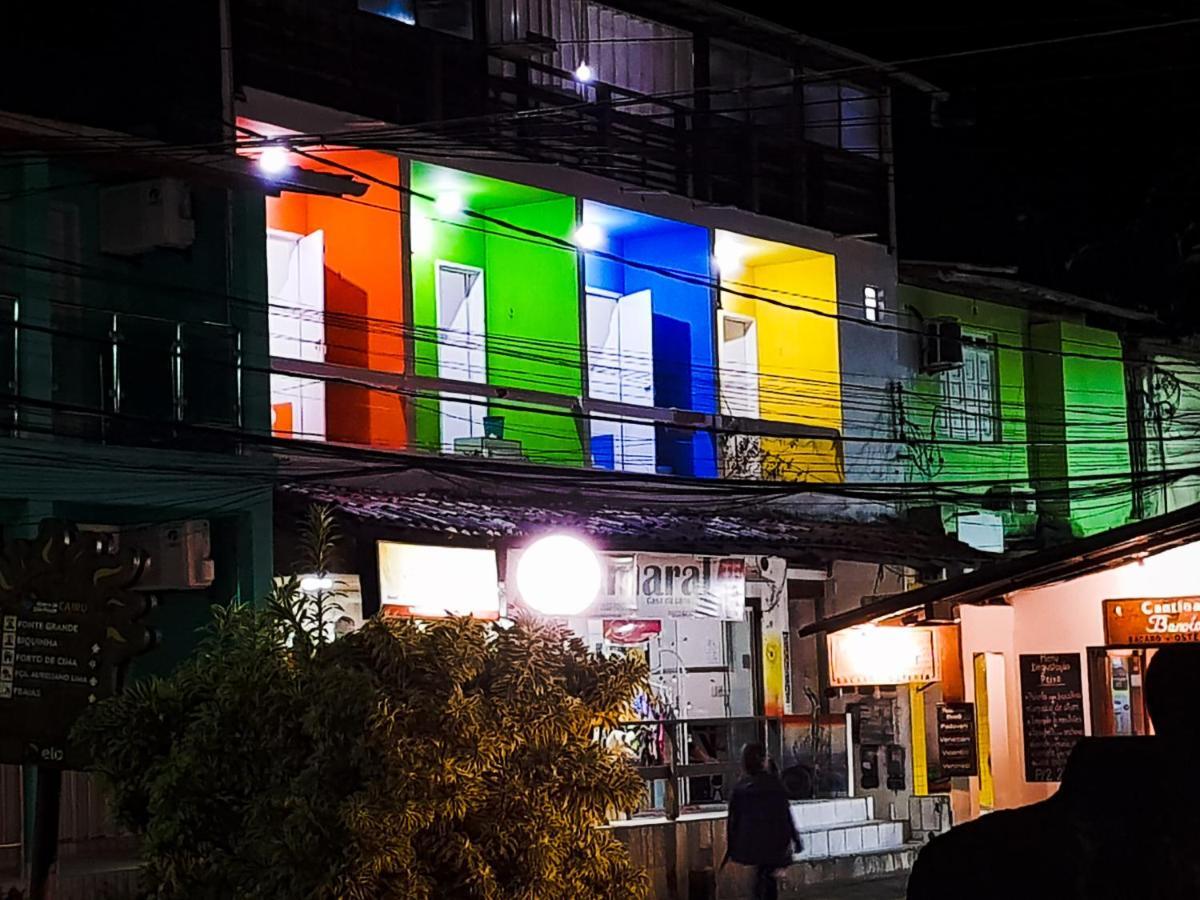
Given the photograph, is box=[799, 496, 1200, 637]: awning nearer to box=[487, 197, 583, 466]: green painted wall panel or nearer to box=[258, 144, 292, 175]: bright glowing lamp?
box=[487, 197, 583, 466]: green painted wall panel

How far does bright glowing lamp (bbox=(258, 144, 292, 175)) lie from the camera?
1602cm

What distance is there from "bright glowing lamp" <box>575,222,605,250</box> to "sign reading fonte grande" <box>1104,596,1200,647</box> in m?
6.80

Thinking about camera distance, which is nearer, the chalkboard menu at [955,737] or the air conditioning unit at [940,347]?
the chalkboard menu at [955,737]

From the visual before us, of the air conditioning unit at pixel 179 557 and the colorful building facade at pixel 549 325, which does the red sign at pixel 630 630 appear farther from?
the air conditioning unit at pixel 179 557

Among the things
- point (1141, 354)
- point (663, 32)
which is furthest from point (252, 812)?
point (1141, 354)

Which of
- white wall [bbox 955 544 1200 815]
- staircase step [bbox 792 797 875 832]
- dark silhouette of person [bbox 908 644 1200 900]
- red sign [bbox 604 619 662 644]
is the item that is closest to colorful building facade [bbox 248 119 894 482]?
red sign [bbox 604 619 662 644]

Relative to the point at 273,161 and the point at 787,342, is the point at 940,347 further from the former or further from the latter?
the point at 273,161

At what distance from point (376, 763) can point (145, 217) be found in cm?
1010

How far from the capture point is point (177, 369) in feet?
55.4

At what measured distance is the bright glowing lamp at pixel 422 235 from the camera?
19.5 metres

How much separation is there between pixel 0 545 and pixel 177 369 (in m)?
5.34

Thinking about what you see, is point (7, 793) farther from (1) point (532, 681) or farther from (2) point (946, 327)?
(2) point (946, 327)

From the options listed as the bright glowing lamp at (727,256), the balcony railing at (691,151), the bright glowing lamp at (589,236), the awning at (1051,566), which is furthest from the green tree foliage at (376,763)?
the bright glowing lamp at (727,256)

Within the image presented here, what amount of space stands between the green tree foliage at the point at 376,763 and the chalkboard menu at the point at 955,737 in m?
11.1
